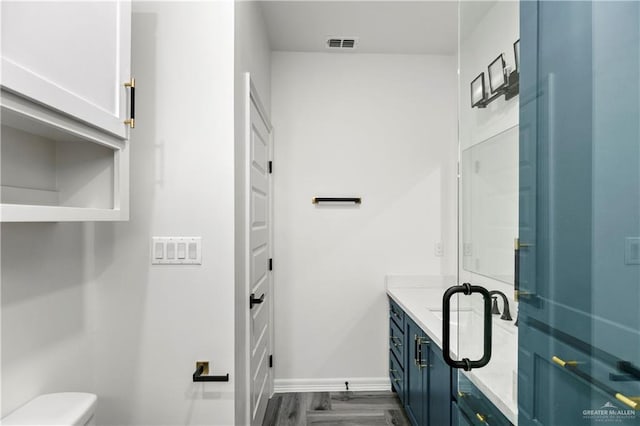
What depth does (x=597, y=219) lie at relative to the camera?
0.50 meters

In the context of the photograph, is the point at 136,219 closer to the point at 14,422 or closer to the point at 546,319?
the point at 14,422

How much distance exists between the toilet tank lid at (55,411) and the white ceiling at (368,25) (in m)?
2.30

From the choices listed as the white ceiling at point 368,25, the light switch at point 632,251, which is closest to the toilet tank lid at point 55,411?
the light switch at point 632,251

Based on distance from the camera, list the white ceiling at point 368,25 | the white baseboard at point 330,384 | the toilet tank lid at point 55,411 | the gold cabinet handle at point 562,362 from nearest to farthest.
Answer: the gold cabinet handle at point 562,362 → the toilet tank lid at point 55,411 → the white ceiling at point 368,25 → the white baseboard at point 330,384

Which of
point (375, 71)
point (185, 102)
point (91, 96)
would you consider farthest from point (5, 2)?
point (375, 71)

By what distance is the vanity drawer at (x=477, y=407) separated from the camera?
2.60 feet

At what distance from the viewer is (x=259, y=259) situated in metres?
2.19

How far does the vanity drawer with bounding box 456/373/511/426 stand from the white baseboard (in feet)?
6.78

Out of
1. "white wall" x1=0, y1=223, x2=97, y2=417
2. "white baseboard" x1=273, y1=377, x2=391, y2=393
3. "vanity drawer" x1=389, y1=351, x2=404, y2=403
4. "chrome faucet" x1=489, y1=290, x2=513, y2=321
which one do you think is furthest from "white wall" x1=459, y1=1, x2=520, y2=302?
"white baseboard" x1=273, y1=377, x2=391, y2=393

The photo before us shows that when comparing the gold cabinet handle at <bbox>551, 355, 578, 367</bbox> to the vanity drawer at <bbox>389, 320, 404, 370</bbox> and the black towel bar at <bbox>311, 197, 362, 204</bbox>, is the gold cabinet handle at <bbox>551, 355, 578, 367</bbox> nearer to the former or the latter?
the vanity drawer at <bbox>389, 320, 404, 370</bbox>

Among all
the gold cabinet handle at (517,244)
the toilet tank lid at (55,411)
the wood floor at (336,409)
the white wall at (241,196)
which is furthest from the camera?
the wood floor at (336,409)

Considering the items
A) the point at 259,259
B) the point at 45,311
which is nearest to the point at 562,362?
the point at 45,311

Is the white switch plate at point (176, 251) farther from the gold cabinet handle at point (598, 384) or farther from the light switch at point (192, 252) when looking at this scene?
the gold cabinet handle at point (598, 384)

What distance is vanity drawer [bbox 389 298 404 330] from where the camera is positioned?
8.11 feet
